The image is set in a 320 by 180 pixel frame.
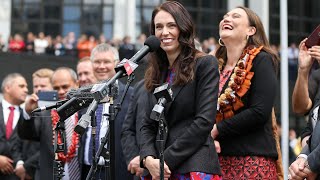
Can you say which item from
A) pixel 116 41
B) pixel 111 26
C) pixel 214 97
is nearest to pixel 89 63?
pixel 214 97

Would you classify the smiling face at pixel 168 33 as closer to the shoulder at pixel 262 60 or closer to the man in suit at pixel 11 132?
the shoulder at pixel 262 60

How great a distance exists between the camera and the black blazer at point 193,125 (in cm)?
623

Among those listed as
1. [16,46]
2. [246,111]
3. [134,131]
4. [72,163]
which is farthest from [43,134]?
[16,46]

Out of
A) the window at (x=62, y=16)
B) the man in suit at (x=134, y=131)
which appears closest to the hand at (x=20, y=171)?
the man in suit at (x=134, y=131)

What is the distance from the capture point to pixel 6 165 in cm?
1084

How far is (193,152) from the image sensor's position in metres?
6.23

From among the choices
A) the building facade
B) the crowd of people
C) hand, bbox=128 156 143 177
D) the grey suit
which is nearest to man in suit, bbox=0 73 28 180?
the grey suit

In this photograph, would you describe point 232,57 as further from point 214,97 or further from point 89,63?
point 89,63

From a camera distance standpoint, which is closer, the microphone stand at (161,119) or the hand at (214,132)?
the microphone stand at (161,119)

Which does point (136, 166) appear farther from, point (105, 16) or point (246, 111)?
point (105, 16)

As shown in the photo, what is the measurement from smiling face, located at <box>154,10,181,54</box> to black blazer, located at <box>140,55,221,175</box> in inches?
9.7

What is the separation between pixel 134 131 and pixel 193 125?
1.08 m

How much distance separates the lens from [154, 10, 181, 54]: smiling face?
257 inches

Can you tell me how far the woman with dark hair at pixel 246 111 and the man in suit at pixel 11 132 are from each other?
444 cm
